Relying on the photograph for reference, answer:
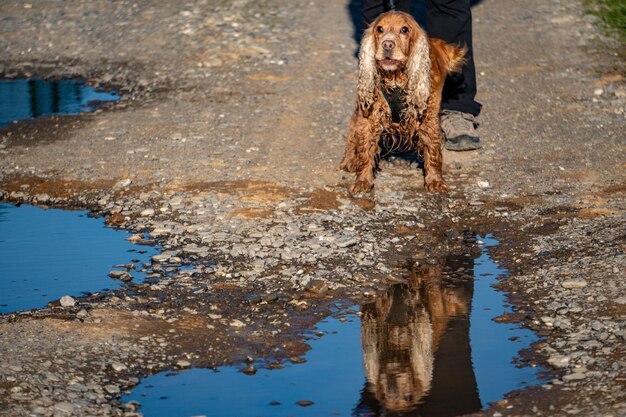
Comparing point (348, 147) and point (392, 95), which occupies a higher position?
point (392, 95)

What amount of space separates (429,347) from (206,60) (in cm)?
579

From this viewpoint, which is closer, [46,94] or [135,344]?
[135,344]

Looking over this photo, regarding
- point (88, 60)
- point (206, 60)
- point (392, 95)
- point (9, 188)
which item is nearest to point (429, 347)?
point (392, 95)

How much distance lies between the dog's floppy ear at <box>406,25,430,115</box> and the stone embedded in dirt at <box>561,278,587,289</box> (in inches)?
69.1

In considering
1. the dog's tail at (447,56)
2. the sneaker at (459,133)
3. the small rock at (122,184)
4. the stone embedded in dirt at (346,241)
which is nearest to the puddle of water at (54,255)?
the small rock at (122,184)

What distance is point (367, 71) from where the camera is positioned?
20.8 feet

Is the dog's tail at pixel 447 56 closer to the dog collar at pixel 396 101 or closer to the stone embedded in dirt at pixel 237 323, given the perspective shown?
the dog collar at pixel 396 101

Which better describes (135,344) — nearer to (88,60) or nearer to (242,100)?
(242,100)

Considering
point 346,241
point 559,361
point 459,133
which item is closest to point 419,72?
point 459,133

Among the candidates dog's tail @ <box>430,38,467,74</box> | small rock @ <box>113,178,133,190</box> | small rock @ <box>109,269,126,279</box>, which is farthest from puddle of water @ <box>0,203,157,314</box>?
dog's tail @ <box>430,38,467,74</box>

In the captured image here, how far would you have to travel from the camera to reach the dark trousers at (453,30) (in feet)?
24.5

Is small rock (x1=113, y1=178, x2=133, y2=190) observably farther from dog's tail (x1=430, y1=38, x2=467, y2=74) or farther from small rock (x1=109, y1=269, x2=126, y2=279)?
dog's tail (x1=430, y1=38, x2=467, y2=74)

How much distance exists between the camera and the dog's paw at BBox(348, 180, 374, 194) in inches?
256

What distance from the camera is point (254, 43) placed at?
10211 millimetres
